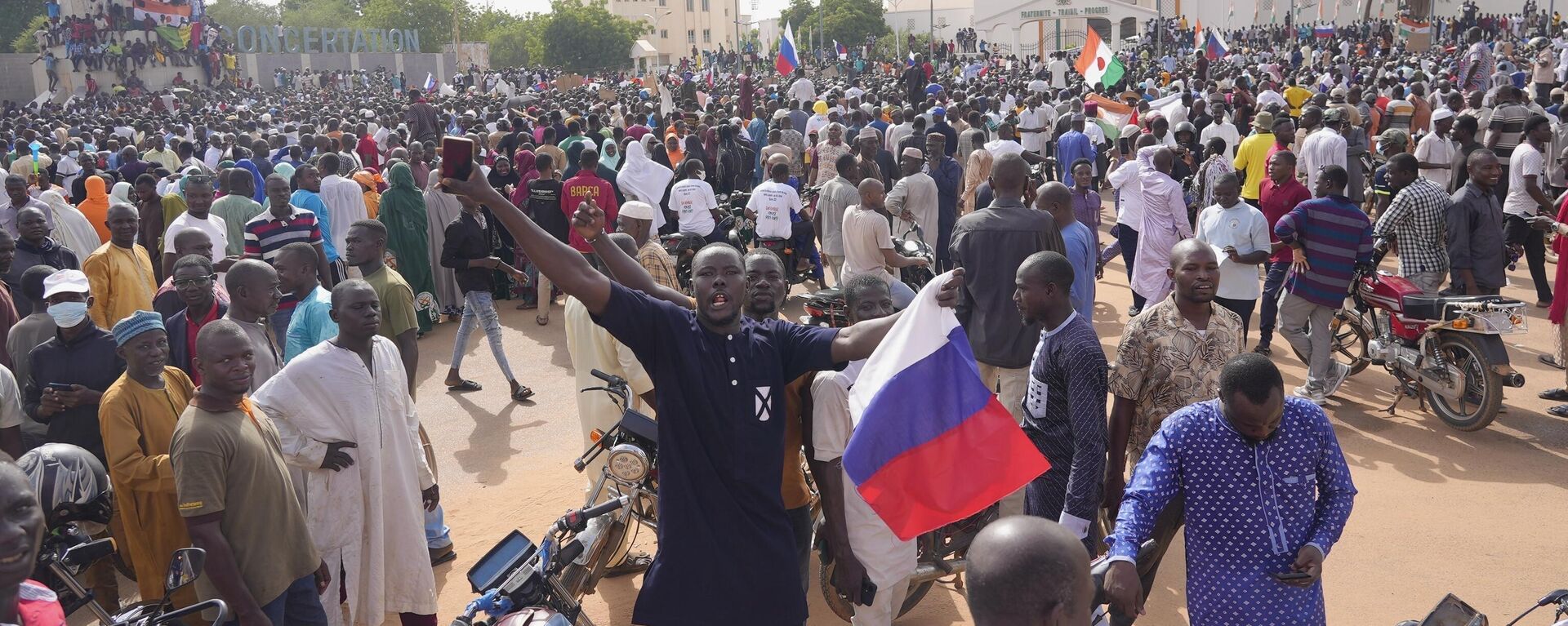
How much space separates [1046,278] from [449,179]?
2324mm

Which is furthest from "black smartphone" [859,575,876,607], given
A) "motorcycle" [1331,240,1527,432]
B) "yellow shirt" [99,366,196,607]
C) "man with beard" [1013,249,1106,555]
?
"motorcycle" [1331,240,1527,432]

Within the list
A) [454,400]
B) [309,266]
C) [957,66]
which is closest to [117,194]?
[454,400]

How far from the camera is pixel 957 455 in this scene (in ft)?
11.9

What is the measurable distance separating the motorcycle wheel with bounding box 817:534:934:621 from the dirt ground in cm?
12

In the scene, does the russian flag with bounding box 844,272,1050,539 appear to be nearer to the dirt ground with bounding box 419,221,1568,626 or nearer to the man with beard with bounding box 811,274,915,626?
the man with beard with bounding box 811,274,915,626

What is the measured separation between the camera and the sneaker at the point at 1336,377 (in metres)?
7.83

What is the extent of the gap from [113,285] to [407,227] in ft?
12.9

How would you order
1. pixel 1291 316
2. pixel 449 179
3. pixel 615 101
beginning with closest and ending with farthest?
1. pixel 449 179
2. pixel 1291 316
3. pixel 615 101

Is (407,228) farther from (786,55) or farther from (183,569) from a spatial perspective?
(786,55)

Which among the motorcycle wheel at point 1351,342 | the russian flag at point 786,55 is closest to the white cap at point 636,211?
the motorcycle wheel at point 1351,342

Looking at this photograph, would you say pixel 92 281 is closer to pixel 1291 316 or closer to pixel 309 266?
pixel 309 266

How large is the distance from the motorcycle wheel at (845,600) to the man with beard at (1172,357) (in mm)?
892

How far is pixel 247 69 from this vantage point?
64.2 metres

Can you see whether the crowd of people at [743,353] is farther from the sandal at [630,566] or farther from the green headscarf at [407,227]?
the sandal at [630,566]
